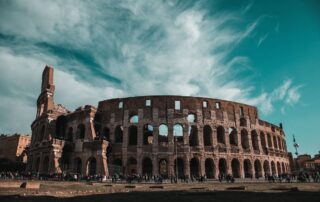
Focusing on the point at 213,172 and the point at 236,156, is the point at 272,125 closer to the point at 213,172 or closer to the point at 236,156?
the point at 236,156

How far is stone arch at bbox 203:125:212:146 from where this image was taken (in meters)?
38.2

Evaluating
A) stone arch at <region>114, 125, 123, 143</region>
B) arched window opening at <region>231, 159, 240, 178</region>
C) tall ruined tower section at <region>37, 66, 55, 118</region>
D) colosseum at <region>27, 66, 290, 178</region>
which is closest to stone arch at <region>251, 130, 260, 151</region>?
colosseum at <region>27, 66, 290, 178</region>

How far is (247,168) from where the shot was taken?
40.2 m

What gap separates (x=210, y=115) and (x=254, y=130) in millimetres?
8428

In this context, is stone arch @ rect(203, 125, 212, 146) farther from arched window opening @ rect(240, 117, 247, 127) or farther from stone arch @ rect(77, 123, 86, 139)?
stone arch @ rect(77, 123, 86, 139)

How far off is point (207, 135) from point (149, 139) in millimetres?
8837

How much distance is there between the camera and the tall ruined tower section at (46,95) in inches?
1603

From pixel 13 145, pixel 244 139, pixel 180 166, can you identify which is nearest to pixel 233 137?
pixel 244 139

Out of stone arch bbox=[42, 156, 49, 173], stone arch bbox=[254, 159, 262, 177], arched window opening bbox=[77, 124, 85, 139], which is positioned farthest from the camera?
stone arch bbox=[254, 159, 262, 177]

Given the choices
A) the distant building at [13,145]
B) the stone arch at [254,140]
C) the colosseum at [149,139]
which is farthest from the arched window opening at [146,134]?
the distant building at [13,145]

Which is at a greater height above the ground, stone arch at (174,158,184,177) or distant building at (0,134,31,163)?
distant building at (0,134,31,163)

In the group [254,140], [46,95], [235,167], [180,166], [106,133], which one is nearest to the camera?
[180,166]

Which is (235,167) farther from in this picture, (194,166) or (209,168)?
(194,166)

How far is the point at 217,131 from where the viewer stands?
1580 inches
